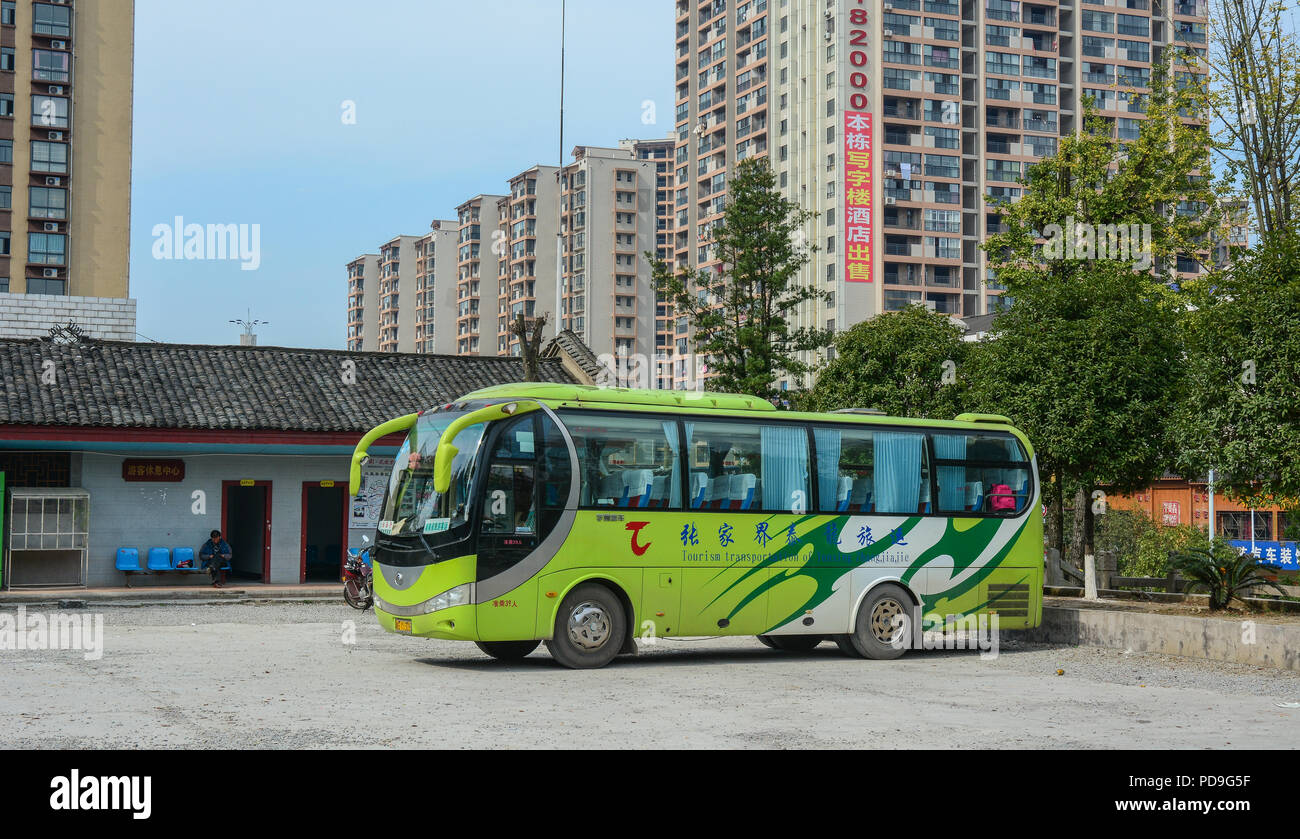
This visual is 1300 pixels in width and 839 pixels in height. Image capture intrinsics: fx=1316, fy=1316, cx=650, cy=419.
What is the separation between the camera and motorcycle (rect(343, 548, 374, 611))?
24.6 m

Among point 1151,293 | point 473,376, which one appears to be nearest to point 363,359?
point 473,376

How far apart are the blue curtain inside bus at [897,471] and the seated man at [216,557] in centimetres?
1665

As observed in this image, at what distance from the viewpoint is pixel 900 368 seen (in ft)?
106

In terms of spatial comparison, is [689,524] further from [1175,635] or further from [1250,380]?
[1250,380]

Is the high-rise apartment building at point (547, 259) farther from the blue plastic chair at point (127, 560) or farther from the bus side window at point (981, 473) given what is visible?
the bus side window at point (981, 473)

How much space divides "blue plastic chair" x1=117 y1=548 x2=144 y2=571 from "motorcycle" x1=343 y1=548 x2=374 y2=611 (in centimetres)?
595

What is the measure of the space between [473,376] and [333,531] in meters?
5.57

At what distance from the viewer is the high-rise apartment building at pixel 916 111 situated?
79.8 meters

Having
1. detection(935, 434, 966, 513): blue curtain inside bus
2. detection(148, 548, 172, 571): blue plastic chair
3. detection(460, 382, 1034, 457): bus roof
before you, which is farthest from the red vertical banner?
detection(935, 434, 966, 513): blue curtain inside bus

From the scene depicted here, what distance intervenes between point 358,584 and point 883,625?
11288 mm

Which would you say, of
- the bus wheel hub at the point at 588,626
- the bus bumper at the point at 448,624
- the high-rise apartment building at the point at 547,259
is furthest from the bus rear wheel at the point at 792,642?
the high-rise apartment building at the point at 547,259

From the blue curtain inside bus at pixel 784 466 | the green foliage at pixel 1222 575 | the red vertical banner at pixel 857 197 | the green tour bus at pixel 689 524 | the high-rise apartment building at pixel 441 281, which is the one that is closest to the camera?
the green tour bus at pixel 689 524
